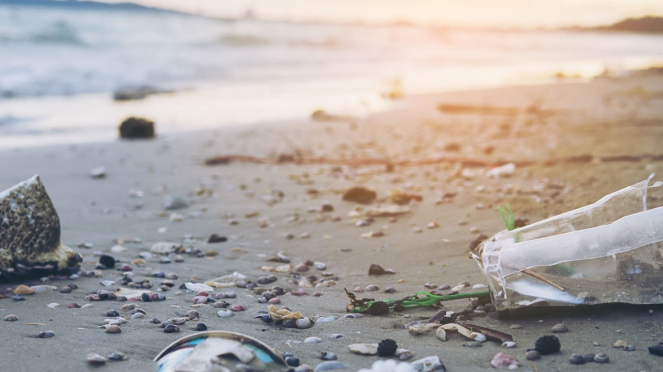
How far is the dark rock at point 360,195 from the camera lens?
495 cm

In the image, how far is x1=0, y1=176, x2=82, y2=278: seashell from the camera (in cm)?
306

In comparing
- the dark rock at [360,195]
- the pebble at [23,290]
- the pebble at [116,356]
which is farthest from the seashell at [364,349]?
the dark rock at [360,195]

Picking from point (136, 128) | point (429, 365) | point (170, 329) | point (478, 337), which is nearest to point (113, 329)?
point (170, 329)

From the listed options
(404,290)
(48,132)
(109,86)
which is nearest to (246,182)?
(404,290)

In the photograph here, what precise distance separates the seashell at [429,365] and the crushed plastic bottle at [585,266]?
0.50m

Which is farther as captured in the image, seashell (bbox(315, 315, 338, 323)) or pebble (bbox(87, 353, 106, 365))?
seashell (bbox(315, 315, 338, 323))

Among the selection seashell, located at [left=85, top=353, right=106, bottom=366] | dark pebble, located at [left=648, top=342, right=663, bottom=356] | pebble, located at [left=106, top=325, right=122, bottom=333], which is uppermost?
dark pebble, located at [left=648, top=342, right=663, bottom=356]

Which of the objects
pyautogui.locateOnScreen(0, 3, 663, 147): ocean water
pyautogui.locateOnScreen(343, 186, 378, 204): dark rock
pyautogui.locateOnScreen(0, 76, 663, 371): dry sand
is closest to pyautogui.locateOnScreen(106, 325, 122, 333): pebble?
pyautogui.locateOnScreen(0, 76, 663, 371): dry sand

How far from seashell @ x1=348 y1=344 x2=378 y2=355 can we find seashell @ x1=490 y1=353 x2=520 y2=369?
17.2 inches

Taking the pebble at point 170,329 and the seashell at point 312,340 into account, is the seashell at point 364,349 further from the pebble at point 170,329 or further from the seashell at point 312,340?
the pebble at point 170,329

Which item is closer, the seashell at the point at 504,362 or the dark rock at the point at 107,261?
the seashell at the point at 504,362

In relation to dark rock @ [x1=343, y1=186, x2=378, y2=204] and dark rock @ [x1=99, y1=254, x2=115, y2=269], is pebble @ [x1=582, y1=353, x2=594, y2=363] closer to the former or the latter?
dark rock @ [x1=99, y1=254, x2=115, y2=269]

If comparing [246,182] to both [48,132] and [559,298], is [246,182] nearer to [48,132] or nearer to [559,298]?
[559,298]

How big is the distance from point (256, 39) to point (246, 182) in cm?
2633
